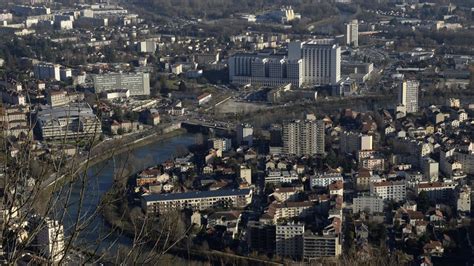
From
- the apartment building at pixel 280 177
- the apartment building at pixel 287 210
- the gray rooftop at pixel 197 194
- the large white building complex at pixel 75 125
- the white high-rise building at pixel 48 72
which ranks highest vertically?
the large white building complex at pixel 75 125

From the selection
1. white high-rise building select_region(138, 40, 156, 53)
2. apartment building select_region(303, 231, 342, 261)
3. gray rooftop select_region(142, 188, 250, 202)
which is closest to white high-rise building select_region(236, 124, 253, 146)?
gray rooftop select_region(142, 188, 250, 202)

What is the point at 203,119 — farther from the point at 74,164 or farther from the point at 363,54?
the point at 74,164

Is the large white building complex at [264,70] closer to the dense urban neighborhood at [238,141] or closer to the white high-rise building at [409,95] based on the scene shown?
the dense urban neighborhood at [238,141]

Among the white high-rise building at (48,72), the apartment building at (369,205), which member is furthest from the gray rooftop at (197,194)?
the white high-rise building at (48,72)

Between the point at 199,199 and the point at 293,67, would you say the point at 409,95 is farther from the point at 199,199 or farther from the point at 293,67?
the point at 199,199

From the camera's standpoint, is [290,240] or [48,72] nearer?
[290,240]

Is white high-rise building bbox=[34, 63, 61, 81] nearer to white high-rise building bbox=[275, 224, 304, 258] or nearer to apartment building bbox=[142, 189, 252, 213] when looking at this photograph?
apartment building bbox=[142, 189, 252, 213]

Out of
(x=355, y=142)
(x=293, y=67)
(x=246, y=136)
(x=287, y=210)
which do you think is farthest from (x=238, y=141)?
(x=293, y=67)
